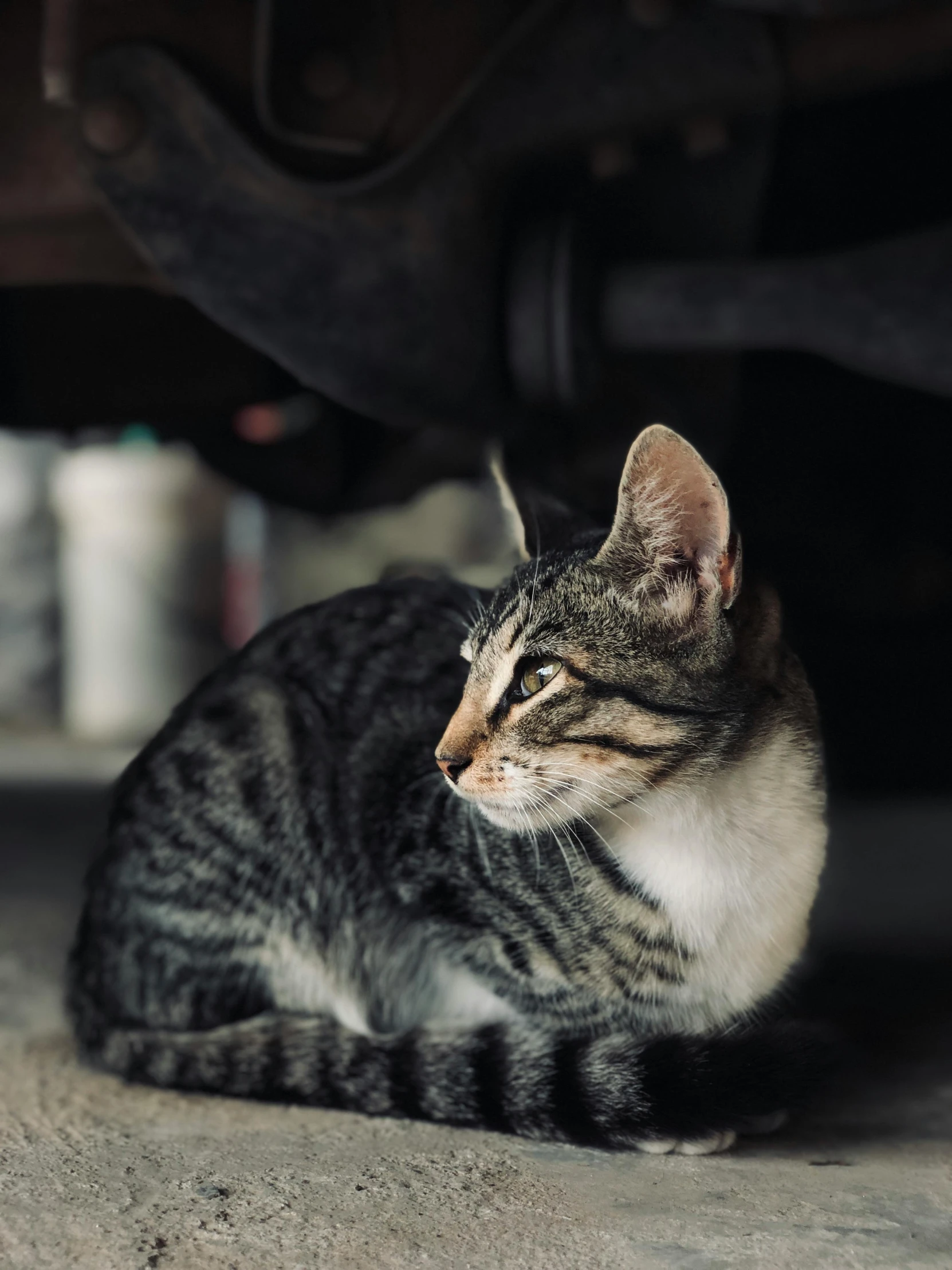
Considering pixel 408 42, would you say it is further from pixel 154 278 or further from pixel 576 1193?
pixel 576 1193

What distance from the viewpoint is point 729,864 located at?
1.35 metres

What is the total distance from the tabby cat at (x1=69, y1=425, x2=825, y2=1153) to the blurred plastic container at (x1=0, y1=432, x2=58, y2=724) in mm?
4140

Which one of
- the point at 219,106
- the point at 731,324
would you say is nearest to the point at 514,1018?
the point at 731,324

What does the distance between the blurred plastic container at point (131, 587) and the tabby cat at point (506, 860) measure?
10.8 ft

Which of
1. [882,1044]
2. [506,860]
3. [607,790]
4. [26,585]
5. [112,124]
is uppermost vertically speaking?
[112,124]

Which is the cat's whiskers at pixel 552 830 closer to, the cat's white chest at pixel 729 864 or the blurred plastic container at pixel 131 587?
the cat's white chest at pixel 729 864

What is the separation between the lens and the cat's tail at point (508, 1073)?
48.3 inches

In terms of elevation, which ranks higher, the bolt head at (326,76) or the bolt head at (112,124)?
the bolt head at (326,76)

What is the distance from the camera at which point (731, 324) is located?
1665 mm

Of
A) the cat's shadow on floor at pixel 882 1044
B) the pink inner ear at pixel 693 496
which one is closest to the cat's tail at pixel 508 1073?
the cat's shadow on floor at pixel 882 1044

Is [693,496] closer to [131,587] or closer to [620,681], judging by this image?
[620,681]

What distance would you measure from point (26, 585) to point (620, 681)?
4934mm

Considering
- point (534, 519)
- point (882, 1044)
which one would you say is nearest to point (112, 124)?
point (534, 519)

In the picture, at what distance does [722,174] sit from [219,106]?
74cm
